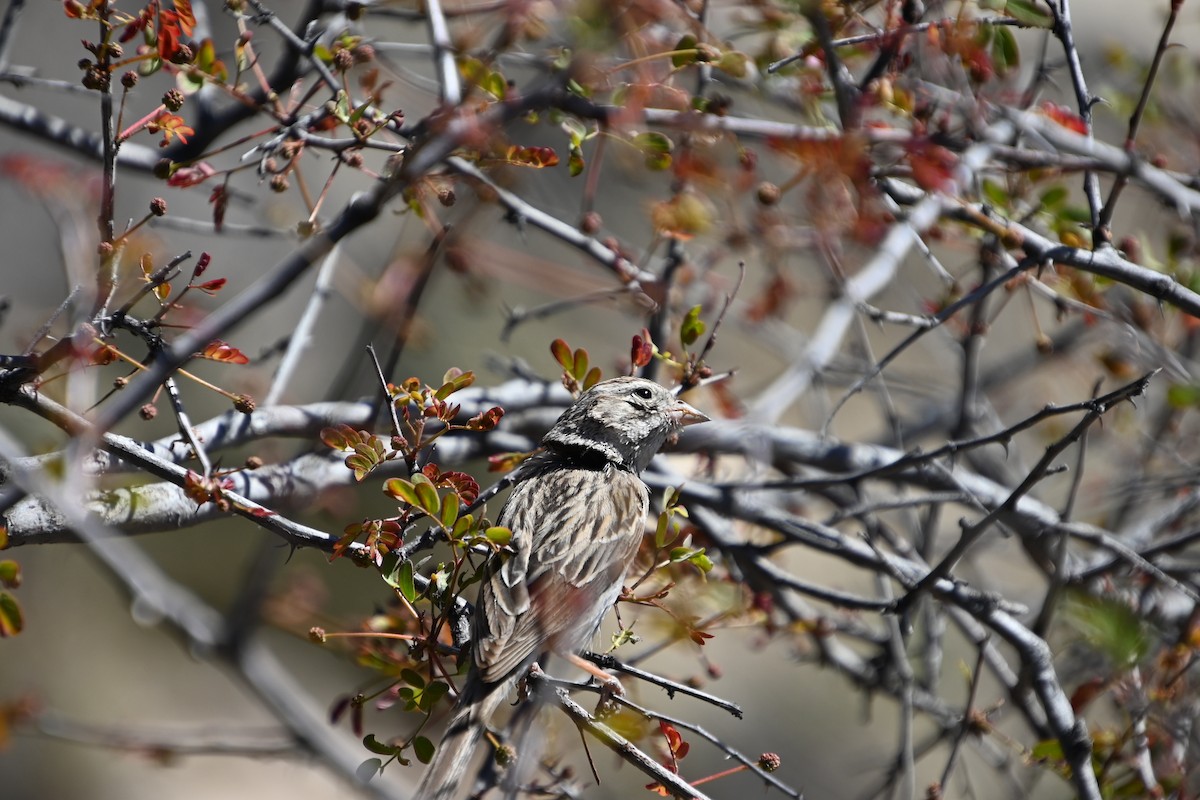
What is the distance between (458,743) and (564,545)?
0.98 m

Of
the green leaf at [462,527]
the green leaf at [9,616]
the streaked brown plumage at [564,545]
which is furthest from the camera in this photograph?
the streaked brown plumage at [564,545]

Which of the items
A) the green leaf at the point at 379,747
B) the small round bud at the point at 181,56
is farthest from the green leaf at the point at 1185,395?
the small round bud at the point at 181,56

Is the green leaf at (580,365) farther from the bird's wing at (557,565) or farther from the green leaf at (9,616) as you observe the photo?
the green leaf at (9,616)

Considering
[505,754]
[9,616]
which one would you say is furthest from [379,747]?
[9,616]

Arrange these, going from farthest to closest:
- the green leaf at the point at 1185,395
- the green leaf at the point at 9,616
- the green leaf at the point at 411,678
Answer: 1. the green leaf at the point at 1185,395
2. the green leaf at the point at 411,678
3. the green leaf at the point at 9,616

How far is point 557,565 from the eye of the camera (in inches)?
150

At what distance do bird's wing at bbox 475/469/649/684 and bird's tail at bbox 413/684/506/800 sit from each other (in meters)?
0.07

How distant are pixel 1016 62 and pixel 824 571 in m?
7.88

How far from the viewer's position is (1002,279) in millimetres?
3305

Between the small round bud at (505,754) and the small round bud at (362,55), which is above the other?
the small round bud at (362,55)

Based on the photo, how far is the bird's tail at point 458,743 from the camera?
2.88 m

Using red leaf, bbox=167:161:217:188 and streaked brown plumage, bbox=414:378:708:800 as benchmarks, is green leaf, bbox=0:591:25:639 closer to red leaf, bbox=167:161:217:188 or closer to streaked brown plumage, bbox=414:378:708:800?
streaked brown plumage, bbox=414:378:708:800

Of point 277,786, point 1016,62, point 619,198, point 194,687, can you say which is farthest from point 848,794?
point 1016,62

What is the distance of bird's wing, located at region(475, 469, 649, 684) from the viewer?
3.33m
